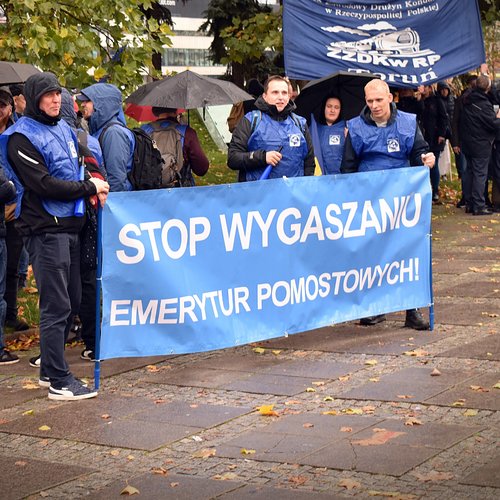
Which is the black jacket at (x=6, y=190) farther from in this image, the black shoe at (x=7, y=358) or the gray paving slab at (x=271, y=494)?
the gray paving slab at (x=271, y=494)

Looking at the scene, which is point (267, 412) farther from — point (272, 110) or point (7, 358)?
point (272, 110)

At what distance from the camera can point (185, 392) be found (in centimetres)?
783

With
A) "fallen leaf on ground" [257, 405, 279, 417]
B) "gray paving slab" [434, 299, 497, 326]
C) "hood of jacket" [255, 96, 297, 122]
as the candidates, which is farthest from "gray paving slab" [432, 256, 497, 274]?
"fallen leaf on ground" [257, 405, 279, 417]

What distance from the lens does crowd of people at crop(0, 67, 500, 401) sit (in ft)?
25.2

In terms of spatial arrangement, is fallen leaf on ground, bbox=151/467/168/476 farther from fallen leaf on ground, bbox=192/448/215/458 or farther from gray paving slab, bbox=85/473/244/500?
fallen leaf on ground, bbox=192/448/215/458

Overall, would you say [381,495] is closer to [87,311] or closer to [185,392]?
[185,392]

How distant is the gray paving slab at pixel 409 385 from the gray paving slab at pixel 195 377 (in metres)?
0.90

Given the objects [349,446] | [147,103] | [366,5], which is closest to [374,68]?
[366,5]

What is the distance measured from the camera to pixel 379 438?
6.50 metres

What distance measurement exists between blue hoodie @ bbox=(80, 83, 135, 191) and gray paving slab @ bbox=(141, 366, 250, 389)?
1490 mm

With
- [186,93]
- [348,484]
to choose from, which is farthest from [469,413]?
[186,93]

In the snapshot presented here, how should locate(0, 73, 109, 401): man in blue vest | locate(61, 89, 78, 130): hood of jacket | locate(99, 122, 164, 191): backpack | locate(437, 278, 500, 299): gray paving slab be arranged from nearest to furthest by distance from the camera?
locate(0, 73, 109, 401): man in blue vest, locate(61, 89, 78, 130): hood of jacket, locate(99, 122, 164, 191): backpack, locate(437, 278, 500, 299): gray paving slab

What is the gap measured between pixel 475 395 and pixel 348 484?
6.60 ft

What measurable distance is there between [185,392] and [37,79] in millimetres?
2126
